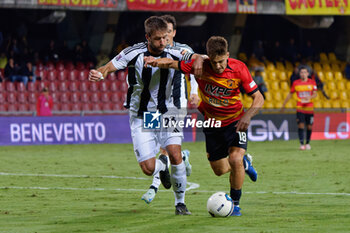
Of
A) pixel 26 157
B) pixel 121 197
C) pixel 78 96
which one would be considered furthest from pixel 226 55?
pixel 78 96

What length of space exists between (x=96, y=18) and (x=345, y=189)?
19.2 m

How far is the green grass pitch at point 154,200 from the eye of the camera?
8.04 m

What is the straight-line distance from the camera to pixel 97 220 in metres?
8.41

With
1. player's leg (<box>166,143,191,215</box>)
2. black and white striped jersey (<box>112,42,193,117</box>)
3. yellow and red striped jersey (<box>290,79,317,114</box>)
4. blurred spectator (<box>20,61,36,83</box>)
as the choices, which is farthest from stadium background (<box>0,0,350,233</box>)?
black and white striped jersey (<box>112,42,193,117</box>)

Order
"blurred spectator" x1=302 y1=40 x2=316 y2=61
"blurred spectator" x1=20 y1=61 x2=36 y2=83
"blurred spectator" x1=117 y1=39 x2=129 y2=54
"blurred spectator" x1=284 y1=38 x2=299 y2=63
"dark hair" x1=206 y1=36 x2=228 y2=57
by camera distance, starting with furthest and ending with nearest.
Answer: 1. "blurred spectator" x1=302 y1=40 x2=316 y2=61
2. "blurred spectator" x1=284 y1=38 x2=299 y2=63
3. "blurred spectator" x1=117 y1=39 x2=129 y2=54
4. "blurred spectator" x1=20 y1=61 x2=36 y2=83
5. "dark hair" x1=206 y1=36 x2=228 y2=57

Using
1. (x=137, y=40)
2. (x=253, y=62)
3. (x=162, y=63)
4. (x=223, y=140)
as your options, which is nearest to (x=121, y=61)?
(x=162, y=63)

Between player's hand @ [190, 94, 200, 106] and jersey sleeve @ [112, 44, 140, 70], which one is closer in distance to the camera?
jersey sleeve @ [112, 44, 140, 70]

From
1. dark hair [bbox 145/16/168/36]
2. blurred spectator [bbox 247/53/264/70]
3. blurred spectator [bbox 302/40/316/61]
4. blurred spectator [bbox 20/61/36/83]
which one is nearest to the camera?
dark hair [bbox 145/16/168/36]

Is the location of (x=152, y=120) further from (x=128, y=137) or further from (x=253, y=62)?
(x=253, y=62)

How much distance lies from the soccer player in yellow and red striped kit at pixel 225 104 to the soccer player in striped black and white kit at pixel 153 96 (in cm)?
28

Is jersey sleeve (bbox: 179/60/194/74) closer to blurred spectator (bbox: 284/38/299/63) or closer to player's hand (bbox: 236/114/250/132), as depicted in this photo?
player's hand (bbox: 236/114/250/132)

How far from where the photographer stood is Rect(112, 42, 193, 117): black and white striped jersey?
29.5ft

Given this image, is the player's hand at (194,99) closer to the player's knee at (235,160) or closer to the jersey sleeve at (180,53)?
the jersey sleeve at (180,53)

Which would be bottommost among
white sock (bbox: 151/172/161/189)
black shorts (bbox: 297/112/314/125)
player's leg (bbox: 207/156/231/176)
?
black shorts (bbox: 297/112/314/125)
